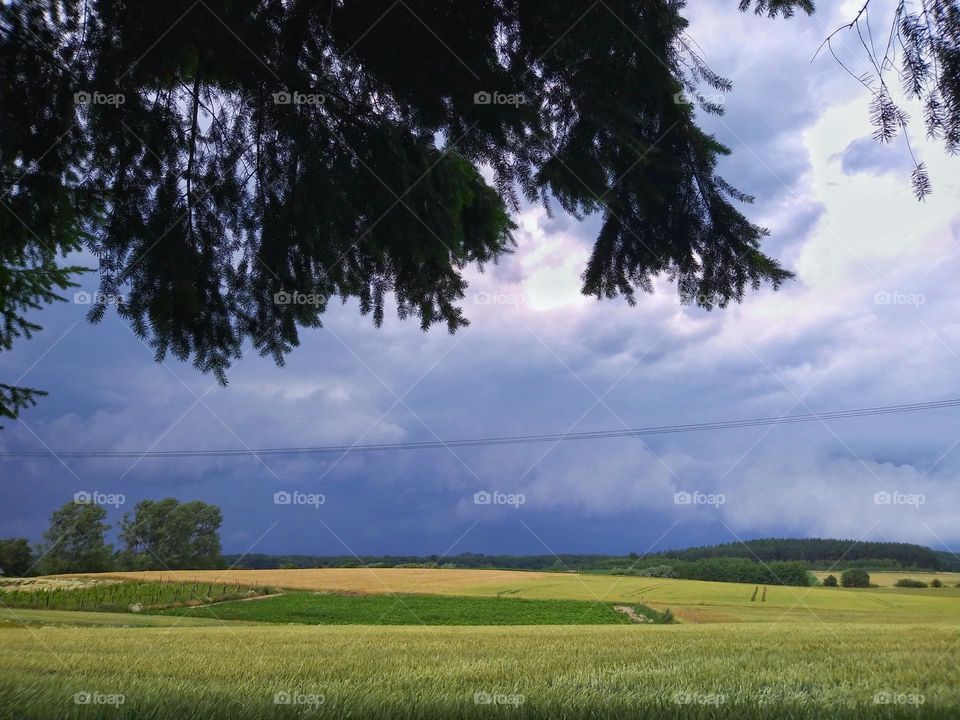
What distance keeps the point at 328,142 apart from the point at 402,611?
84.8 ft

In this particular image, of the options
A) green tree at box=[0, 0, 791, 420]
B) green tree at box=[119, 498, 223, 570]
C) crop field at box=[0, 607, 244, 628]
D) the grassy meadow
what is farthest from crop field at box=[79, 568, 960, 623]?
green tree at box=[0, 0, 791, 420]

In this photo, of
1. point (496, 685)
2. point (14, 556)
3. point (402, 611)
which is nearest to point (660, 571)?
point (402, 611)

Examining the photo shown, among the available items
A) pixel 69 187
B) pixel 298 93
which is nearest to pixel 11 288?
pixel 69 187

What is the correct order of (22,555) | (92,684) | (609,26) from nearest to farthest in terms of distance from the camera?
1. (609,26)
2. (92,684)
3. (22,555)

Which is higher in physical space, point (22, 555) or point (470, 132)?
point (470, 132)

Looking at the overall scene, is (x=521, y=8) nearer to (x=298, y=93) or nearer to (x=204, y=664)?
(x=298, y=93)

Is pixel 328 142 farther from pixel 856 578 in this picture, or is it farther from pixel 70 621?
pixel 856 578

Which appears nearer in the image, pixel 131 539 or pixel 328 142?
pixel 328 142

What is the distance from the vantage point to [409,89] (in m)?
4.20

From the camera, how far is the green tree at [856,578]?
2338 centimetres

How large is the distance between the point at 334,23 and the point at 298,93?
1.58ft

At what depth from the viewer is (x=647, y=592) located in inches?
1028

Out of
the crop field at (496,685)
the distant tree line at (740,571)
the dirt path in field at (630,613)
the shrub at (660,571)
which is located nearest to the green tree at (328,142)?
the crop field at (496,685)

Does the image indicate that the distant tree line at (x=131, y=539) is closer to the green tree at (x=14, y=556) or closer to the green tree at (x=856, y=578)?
the green tree at (x=14, y=556)
